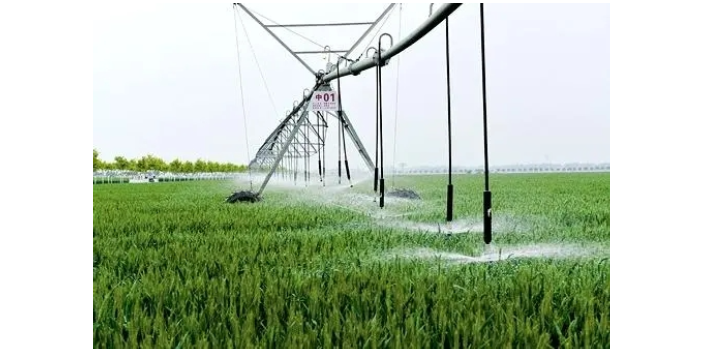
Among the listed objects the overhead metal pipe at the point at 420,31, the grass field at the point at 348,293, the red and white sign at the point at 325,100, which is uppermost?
the red and white sign at the point at 325,100

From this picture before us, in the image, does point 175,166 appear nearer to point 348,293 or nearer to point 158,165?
point 158,165

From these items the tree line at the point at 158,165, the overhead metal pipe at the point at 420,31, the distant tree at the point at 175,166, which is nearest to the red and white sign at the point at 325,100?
the overhead metal pipe at the point at 420,31

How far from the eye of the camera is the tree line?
53094mm

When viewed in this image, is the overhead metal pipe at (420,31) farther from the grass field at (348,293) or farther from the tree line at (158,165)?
the tree line at (158,165)

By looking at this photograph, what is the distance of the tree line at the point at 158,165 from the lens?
53.1 m

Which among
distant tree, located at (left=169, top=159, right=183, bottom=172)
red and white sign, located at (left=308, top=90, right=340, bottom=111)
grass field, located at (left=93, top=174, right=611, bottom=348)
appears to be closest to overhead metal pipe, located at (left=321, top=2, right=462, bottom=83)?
grass field, located at (left=93, top=174, right=611, bottom=348)

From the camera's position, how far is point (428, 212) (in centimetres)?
761

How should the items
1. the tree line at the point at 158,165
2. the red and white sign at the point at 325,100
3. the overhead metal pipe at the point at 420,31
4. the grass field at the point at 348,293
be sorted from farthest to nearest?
the tree line at the point at 158,165
the red and white sign at the point at 325,100
the overhead metal pipe at the point at 420,31
the grass field at the point at 348,293

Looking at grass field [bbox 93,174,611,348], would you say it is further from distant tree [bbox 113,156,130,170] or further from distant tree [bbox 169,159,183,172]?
distant tree [bbox 169,159,183,172]

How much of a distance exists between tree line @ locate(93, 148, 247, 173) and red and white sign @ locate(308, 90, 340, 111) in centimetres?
3651

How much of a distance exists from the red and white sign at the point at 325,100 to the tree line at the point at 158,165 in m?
36.5
